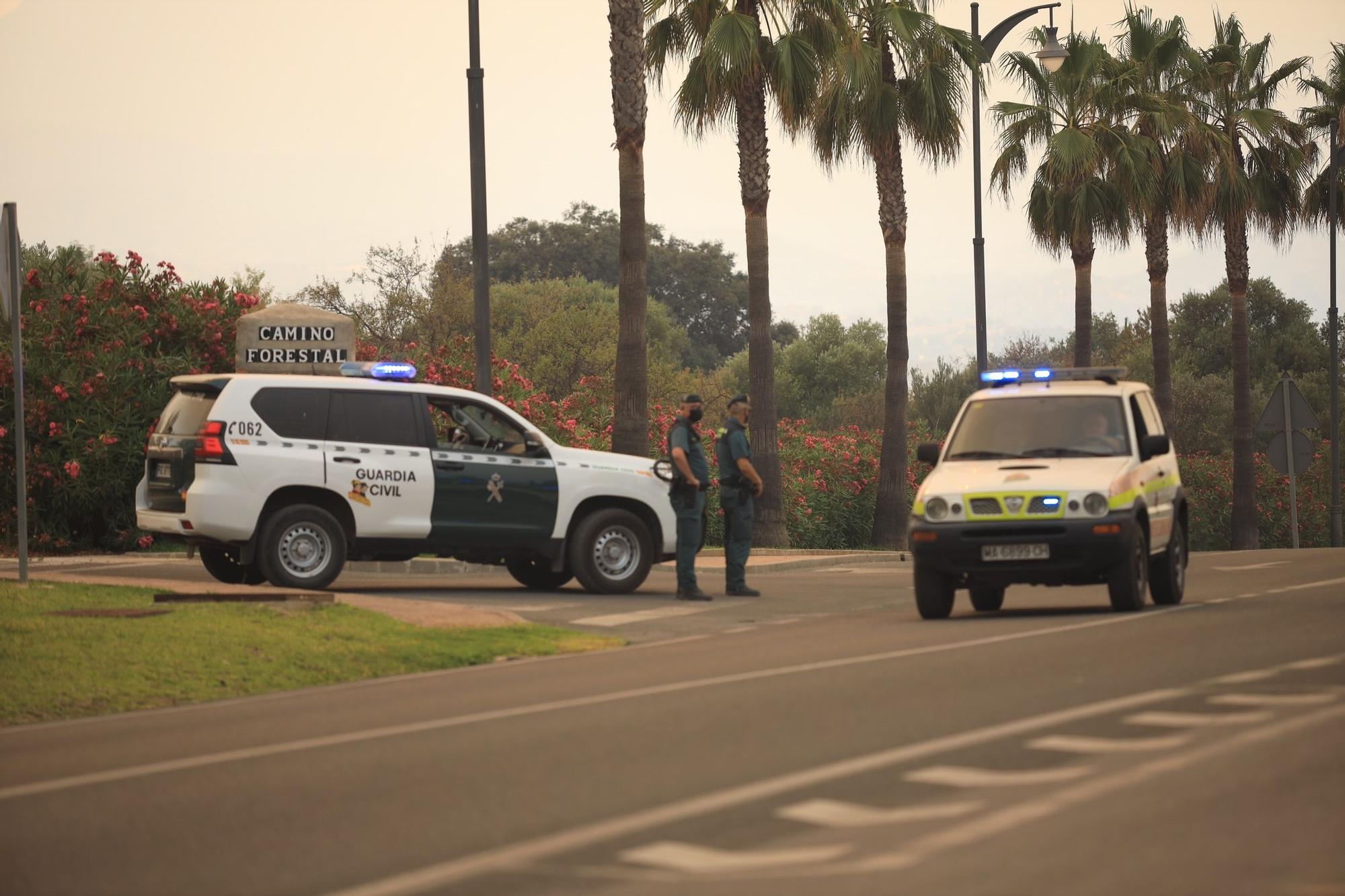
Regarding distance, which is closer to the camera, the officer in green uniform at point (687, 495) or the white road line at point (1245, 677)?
the white road line at point (1245, 677)

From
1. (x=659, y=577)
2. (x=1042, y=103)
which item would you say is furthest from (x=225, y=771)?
(x=1042, y=103)

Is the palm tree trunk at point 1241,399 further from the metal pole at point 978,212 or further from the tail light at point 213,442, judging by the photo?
the tail light at point 213,442

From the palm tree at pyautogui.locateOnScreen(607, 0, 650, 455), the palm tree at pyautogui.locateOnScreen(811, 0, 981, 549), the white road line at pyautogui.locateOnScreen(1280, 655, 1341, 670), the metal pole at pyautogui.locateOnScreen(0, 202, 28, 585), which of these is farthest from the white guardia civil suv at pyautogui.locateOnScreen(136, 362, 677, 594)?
the palm tree at pyautogui.locateOnScreen(811, 0, 981, 549)

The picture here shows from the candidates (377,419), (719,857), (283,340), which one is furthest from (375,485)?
(719,857)

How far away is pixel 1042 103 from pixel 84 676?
33.5 meters

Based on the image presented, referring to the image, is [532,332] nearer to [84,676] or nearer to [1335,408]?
[1335,408]

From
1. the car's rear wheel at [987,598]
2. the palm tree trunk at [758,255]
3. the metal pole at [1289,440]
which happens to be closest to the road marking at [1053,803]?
the car's rear wheel at [987,598]

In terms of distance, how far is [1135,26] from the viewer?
1763 inches

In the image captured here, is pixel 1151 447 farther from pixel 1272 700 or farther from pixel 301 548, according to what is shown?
pixel 301 548

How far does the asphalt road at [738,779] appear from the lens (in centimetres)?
→ 637

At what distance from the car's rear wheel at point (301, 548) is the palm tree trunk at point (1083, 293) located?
90.6 feet

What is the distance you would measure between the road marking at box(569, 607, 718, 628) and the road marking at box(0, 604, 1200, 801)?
1.89 m

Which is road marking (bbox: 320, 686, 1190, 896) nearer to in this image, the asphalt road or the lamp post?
the asphalt road

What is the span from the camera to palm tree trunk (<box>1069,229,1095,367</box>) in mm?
43031
